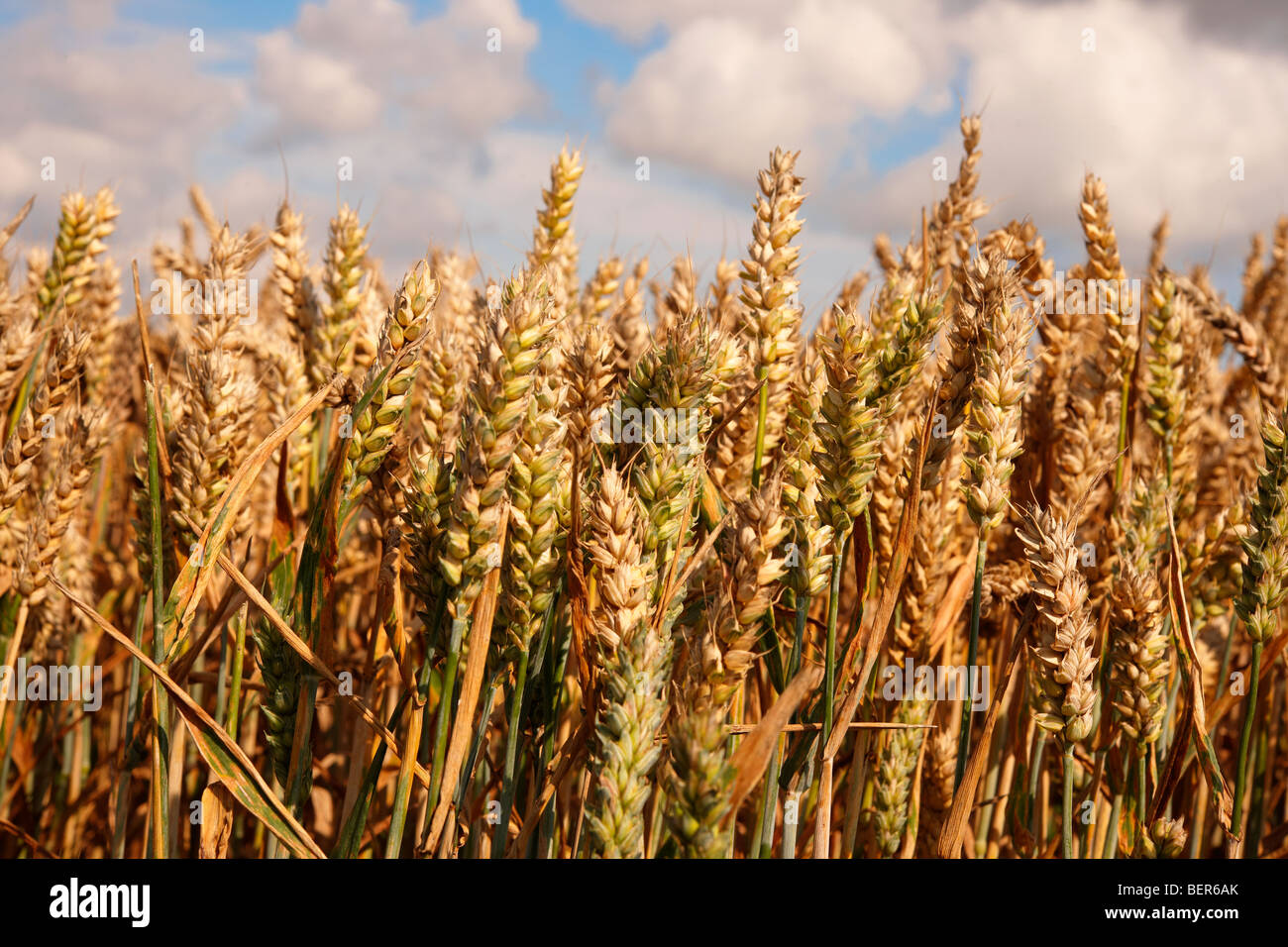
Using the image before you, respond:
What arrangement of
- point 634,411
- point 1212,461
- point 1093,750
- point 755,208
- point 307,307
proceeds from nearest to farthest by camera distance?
1. point 634,411
2. point 1093,750
3. point 755,208
4. point 307,307
5. point 1212,461

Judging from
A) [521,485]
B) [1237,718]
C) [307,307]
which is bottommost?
[1237,718]

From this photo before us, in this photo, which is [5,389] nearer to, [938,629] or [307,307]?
[307,307]

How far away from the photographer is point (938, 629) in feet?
6.55

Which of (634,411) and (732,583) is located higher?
(634,411)

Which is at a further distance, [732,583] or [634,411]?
[634,411]

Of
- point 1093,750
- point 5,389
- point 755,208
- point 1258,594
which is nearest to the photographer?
point 1258,594

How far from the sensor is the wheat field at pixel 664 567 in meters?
1.26

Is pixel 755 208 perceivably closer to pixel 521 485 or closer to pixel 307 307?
pixel 521 485

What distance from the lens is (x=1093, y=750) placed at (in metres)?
1.72

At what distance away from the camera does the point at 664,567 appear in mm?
1358

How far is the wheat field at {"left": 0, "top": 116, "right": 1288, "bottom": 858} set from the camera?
1.26 metres
